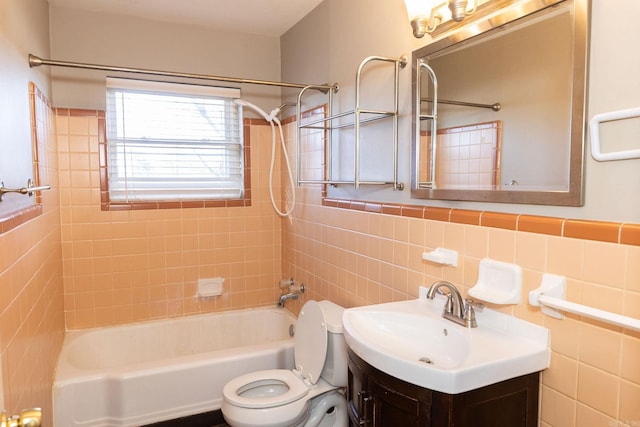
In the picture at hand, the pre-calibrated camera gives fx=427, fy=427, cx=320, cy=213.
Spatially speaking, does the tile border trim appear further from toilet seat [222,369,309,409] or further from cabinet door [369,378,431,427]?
toilet seat [222,369,309,409]

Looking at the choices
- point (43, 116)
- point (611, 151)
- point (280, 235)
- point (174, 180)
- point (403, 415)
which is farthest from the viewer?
point (280, 235)

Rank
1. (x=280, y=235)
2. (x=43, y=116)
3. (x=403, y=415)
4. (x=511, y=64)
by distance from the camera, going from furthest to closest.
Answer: (x=280, y=235)
(x=43, y=116)
(x=511, y=64)
(x=403, y=415)

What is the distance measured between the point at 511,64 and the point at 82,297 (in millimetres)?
2828

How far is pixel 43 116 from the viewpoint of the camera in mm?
2260

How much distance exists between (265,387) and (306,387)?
285 millimetres

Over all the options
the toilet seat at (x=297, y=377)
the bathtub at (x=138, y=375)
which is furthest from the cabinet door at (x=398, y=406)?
the bathtub at (x=138, y=375)

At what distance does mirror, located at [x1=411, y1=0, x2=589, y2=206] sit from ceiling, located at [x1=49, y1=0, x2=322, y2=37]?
1.25m

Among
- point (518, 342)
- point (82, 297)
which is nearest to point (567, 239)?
point (518, 342)

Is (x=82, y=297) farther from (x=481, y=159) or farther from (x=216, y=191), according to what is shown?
(x=481, y=159)

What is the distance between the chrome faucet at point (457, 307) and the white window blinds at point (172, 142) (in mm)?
2029

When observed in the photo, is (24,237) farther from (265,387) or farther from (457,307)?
(457,307)

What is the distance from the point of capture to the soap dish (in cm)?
136

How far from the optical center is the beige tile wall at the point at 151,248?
277 centimetres

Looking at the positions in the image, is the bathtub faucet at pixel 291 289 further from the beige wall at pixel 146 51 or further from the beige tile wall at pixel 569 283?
the beige wall at pixel 146 51
